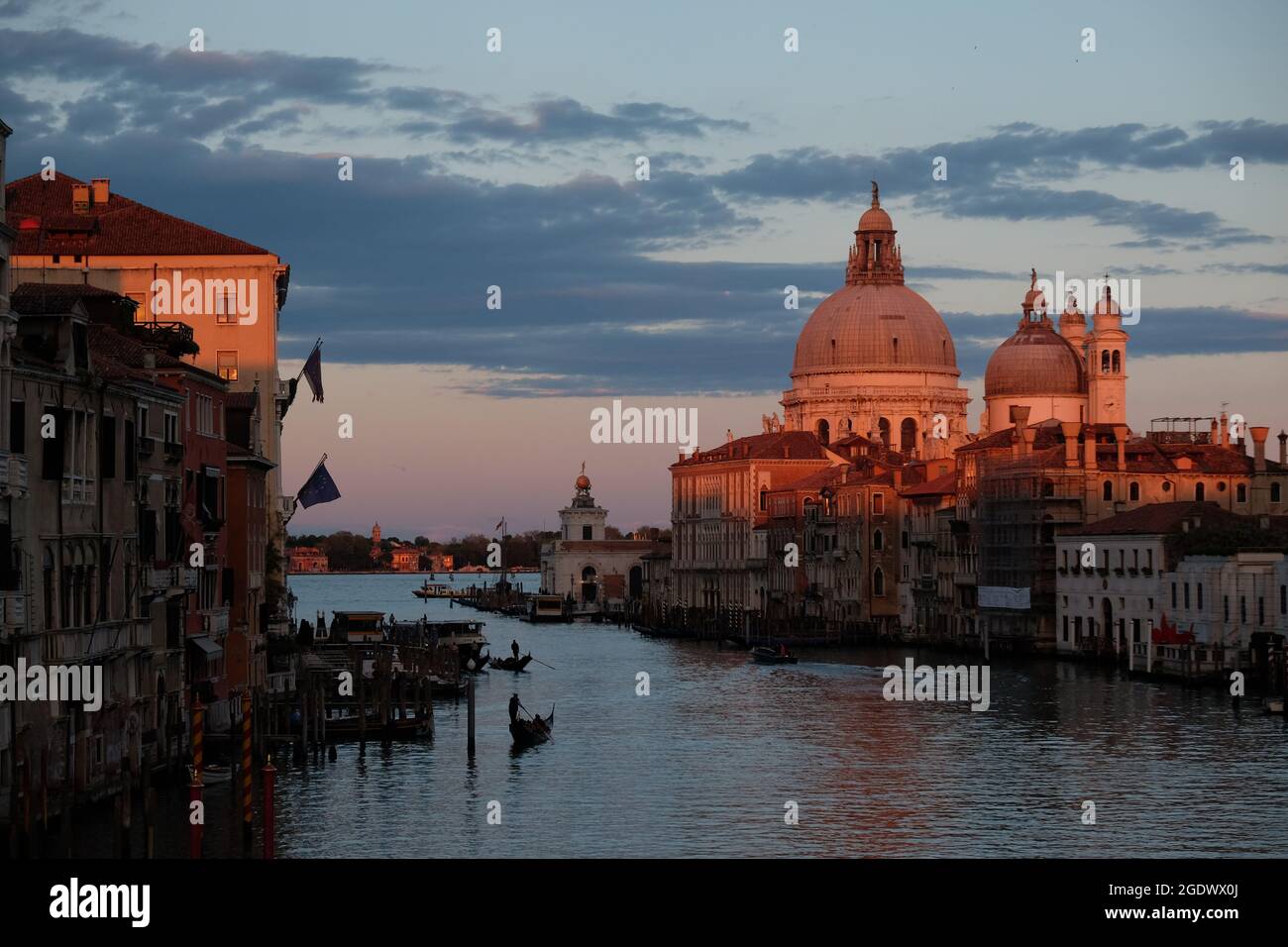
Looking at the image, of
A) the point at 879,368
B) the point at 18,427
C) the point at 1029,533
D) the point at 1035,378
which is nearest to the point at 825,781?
the point at 18,427

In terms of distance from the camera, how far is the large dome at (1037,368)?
10875cm

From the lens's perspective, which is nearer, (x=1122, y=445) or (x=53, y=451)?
(x=53, y=451)

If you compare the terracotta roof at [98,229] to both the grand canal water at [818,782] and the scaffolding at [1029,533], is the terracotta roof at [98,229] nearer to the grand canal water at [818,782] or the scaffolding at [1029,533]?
the grand canal water at [818,782]

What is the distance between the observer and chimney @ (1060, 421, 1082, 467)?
74000mm

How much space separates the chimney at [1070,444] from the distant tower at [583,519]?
7961 cm

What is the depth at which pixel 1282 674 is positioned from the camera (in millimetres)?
49969

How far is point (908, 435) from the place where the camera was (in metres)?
129

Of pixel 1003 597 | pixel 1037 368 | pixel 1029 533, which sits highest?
pixel 1037 368

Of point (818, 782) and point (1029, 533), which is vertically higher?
point (1029, 533)

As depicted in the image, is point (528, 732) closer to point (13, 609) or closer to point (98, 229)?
point (98, 229)

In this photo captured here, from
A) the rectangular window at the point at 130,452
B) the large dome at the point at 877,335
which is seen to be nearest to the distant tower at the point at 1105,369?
the large dome at the point at 877,335

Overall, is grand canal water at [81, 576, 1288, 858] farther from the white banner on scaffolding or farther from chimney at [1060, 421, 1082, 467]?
chimney at [1060, 421, 1082, 467]

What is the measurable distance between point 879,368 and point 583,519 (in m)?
33.5

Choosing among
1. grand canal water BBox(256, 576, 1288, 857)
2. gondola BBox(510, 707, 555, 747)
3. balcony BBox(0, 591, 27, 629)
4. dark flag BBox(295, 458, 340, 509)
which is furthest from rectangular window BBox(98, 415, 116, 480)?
dark flag BBox(295, 458, 340, 509)
